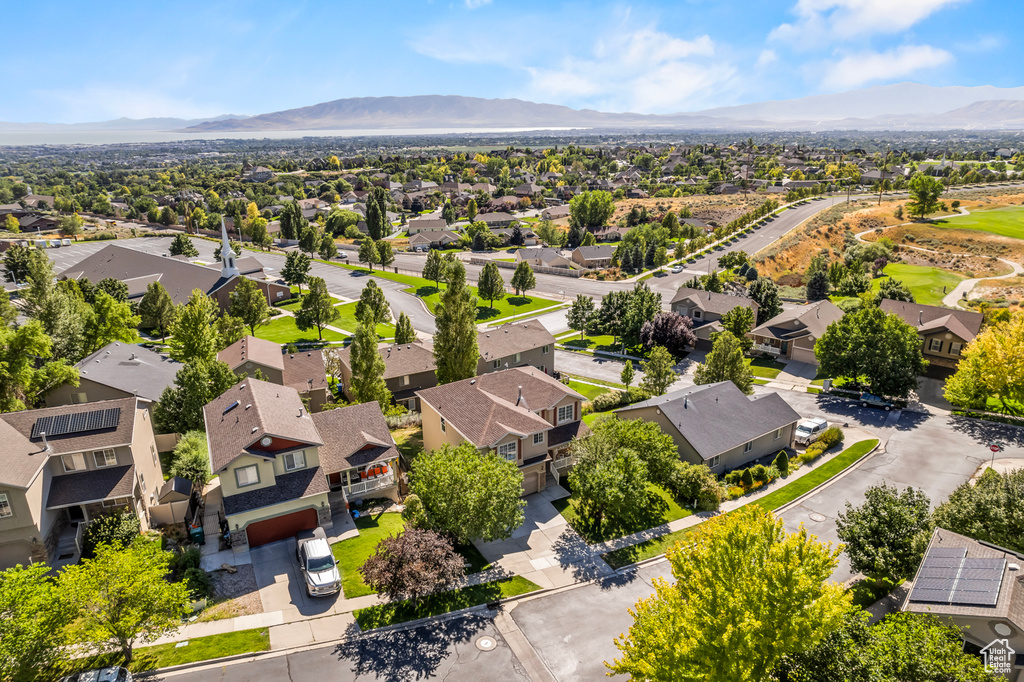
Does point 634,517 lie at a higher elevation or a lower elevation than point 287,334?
higher

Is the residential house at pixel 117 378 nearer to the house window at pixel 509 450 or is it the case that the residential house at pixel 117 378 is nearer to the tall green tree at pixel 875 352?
the house window at pixel 509 450

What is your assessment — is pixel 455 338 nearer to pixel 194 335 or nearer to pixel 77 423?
pixel 194 335

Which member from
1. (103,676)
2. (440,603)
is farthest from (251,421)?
(440,603)

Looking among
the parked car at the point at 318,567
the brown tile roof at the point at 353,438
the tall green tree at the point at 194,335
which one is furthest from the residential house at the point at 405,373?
the parked car at the point at 318,567

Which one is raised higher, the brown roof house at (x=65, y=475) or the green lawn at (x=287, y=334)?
the brown roof house at (x=65, y=475)

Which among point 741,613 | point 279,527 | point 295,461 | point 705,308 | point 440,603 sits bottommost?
point 440,603

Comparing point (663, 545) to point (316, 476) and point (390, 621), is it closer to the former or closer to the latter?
point (390, 621)
